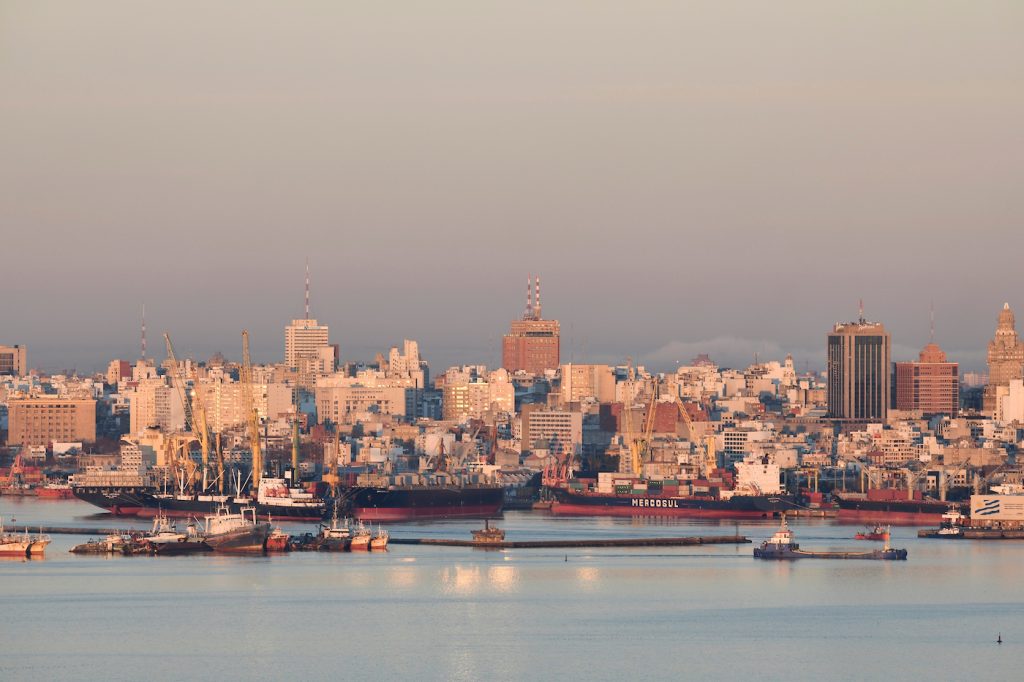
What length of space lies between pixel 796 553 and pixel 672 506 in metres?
35.0

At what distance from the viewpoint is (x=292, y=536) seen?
252ft

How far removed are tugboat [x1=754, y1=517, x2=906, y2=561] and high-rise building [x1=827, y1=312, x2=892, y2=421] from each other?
111848mm

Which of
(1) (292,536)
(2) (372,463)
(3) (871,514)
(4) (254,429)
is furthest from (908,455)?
(1) (292,536)

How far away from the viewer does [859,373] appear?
606 ft

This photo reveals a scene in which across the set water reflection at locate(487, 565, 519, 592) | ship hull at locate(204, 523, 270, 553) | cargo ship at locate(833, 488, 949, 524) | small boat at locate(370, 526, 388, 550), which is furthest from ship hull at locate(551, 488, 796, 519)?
water reflection at locate(487, 565, 519, 592)

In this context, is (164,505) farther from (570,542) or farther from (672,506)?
(570,542)

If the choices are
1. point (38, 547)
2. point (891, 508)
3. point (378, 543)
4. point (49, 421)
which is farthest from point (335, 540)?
point (49, 421)

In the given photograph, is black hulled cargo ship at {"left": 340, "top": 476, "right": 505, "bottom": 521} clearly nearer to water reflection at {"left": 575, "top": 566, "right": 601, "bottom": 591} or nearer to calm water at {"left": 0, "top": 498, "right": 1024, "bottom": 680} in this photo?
calm water at {"left": 0, "top": 498, "right": 1024, "bottom": 680}

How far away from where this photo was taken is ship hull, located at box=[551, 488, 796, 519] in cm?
10338

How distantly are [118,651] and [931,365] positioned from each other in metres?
149

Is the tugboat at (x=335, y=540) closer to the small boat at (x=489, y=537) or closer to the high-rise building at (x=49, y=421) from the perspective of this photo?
the small boat at (x=489, y=537)

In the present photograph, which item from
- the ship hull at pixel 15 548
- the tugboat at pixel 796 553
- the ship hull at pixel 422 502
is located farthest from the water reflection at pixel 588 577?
the ship hull at pixel 422 502

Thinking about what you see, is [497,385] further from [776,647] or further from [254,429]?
[776,647]

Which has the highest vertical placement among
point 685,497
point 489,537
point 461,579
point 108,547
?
point 685,497
